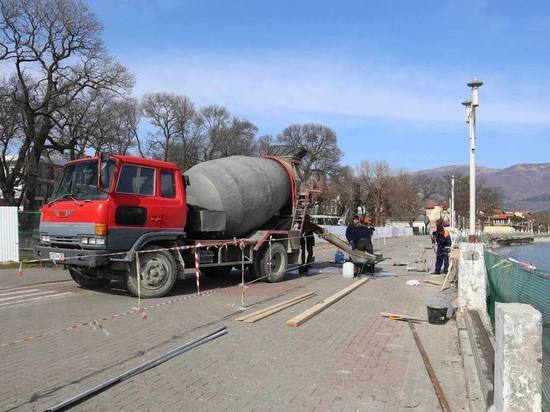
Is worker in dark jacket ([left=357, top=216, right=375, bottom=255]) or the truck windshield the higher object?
the truck windshield

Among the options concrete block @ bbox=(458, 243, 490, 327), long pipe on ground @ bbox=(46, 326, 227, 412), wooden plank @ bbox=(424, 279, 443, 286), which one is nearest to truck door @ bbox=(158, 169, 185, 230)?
long pipe on ground @ bbox=(46, 326, 227, 412)

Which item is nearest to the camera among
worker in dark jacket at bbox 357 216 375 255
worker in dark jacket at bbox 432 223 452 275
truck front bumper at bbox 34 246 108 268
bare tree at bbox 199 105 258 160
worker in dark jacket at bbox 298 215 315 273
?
truck front bumper at bbox 34 246 108 268

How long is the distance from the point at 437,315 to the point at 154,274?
5877mm

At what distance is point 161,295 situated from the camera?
11.9 meters

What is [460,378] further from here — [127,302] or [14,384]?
[127,302]

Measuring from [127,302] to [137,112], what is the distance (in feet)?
220

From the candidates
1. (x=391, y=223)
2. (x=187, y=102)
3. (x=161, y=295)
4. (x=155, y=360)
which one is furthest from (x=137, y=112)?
(x=155, y=360)

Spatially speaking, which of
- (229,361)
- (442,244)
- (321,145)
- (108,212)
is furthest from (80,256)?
(321,145)

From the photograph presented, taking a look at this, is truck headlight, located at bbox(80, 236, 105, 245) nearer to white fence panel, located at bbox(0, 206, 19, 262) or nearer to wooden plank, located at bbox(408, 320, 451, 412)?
wooden plank, located at bbox(408, 320, 451, 412)

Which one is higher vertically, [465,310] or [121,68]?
[121,68]

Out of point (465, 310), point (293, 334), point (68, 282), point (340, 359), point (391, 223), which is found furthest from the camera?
point (391, 223)

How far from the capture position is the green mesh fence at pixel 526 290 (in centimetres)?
544

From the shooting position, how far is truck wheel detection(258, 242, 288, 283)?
15508 millimetres

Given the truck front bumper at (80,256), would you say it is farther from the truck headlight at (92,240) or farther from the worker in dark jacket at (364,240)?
the worker in dark jacket at (364,240)
